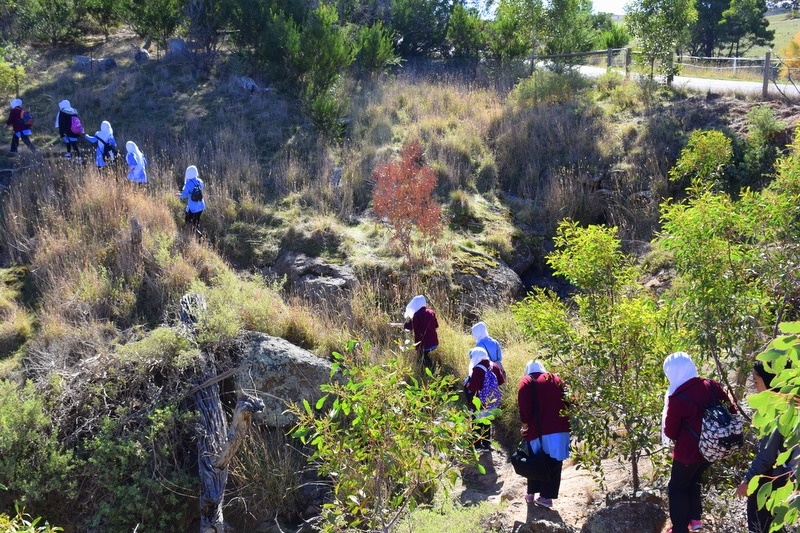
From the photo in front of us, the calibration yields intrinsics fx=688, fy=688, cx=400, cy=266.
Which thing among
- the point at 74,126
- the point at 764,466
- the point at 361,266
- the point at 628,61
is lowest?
the point at 361,266

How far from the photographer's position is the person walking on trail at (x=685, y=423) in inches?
174

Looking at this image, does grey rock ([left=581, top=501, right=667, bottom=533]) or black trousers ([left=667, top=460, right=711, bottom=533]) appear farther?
grey rock ([left=581, top=501, right=667, bottom=533])

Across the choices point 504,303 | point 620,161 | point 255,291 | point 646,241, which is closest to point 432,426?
point 255,291

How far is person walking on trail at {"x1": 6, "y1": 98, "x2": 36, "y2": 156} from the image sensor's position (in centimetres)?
1312

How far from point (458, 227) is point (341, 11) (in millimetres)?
12860

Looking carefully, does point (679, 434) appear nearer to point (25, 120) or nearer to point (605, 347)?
point (605, 347)

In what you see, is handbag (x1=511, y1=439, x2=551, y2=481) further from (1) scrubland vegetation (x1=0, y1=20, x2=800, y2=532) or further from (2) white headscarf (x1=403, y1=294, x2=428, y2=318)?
(2) white headscarf (x1=403, y1=294, x2=428, y2=318)

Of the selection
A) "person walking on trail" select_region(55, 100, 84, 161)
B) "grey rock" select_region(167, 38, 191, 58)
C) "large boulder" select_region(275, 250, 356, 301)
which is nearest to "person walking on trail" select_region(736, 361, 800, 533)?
"large boulder" select_region(275, 250, 356, 301)

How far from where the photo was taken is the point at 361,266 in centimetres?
1048

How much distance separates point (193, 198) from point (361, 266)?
2755 millimetres

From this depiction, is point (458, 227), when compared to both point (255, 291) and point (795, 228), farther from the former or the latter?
point (795, 228)

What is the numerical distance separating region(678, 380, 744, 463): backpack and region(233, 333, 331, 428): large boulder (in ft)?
14.5

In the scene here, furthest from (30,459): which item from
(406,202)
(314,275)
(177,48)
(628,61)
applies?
(628,61)

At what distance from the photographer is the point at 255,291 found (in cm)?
922
